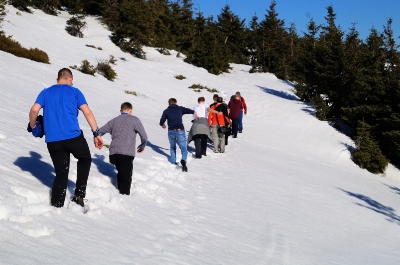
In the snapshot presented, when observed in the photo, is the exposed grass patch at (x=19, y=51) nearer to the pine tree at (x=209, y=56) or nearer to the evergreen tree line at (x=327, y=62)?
the evergreen tree line at (x=327, y=62)

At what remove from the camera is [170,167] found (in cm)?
920

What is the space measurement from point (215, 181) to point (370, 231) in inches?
143

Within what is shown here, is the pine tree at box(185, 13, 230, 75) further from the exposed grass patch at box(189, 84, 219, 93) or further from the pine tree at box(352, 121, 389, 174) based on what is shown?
the pine tree at box(352, 121, 389, 174)

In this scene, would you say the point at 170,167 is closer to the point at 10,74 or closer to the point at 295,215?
the point at 295,215

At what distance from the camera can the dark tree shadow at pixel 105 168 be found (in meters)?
6.98

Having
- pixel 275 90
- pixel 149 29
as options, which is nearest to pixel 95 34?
pixel 149 29

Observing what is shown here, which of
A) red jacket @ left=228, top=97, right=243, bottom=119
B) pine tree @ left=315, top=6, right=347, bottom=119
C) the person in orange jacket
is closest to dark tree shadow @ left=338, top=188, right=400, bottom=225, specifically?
the person in orange jacket

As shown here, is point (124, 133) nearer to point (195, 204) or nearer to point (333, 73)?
point (195, 204)

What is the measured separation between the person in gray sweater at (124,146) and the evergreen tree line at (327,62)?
1356cm

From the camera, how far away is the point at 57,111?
14.6ft

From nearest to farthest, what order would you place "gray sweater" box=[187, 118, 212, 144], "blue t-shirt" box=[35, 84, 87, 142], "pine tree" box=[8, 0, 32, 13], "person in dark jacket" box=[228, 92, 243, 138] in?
"blue t-shirt" box=[35, 84, 87, 142] < "gray sweater" box=[187, 118, 212, 144] < "person in dark jacket" box=[228, 92, 243, 138] < "pine tree" box=[8, 0, 32, 13]

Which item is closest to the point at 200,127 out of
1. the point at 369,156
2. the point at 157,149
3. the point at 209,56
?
the point at 157,149

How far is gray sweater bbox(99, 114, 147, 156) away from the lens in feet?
20.3

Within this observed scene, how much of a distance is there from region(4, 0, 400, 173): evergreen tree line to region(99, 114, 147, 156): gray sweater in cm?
1351
